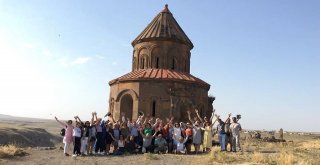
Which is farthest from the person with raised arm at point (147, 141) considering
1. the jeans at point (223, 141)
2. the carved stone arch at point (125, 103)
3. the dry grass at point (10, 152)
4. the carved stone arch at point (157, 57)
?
the carved stone arch at point (157, 57)

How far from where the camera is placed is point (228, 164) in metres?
9.63

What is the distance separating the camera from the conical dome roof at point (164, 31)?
2309cm

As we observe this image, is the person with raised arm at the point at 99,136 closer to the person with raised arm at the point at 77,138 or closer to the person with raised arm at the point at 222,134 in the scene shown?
the person with raised arm at the point at 77,138

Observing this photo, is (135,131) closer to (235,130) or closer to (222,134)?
(222,134)

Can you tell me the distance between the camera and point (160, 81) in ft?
65.8

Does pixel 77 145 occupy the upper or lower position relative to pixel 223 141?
lower

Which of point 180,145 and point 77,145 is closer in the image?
point 77,145

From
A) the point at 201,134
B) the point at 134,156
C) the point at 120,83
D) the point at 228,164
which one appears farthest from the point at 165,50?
the point at 228,164

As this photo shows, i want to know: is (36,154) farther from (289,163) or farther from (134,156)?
(289,163)

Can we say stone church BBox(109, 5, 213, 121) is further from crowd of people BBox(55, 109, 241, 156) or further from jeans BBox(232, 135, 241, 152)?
jeans BBox(232, 135, 241, 152)

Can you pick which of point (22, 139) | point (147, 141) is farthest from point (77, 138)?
point (22, 139)

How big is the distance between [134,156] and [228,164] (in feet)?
12.0

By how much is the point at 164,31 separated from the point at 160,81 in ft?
15.8

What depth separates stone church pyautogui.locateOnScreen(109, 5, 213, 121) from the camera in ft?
65.5
